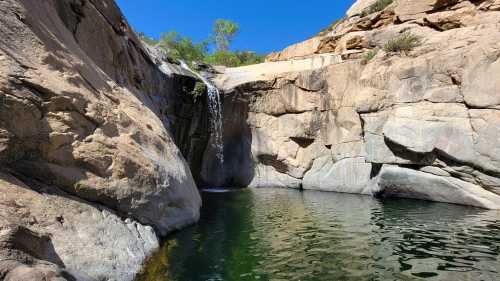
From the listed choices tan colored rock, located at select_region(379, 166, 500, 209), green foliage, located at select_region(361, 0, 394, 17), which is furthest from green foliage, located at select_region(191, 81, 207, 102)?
green foliage, located at select_region(361, 0, 394, 17)

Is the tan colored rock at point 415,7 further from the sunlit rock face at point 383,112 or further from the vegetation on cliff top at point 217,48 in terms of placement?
the vegetation on cliff top at point 217,48

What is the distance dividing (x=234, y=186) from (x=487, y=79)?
1617 cm

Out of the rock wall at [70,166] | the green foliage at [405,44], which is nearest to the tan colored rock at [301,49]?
the green foliage at [405,44]

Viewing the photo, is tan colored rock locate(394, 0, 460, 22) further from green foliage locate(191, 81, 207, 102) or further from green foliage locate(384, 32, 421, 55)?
green foliage locate(191, 81, 207, 102)

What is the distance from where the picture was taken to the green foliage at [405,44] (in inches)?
717

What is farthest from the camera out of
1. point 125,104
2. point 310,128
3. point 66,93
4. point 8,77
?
point 310,128

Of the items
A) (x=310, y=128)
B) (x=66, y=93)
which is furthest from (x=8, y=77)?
(x=310, y=128)

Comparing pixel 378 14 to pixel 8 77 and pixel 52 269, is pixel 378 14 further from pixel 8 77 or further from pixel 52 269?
pixel 52 269

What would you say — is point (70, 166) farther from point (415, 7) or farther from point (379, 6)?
point (379, 6)

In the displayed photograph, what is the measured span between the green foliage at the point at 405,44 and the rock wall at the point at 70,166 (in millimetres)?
13582

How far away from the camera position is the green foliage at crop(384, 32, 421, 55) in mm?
18219

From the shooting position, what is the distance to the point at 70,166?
7129 millimetres

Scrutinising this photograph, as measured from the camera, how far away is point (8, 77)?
6238 mm

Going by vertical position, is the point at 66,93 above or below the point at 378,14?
below
